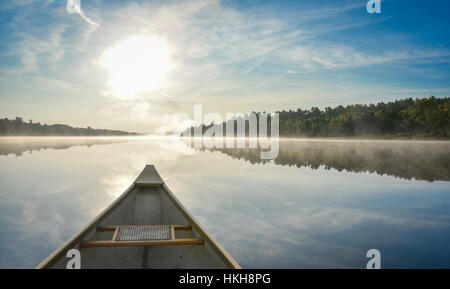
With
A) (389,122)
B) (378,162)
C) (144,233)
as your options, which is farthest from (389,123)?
(144,233)

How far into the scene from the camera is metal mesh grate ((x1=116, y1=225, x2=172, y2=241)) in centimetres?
425

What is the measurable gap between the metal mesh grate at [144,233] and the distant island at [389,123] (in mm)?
90999

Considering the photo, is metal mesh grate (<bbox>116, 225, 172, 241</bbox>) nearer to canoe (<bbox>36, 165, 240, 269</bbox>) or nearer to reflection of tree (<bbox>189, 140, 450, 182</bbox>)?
canoe (<bbox>36, 165, 240, 269</bbox>)

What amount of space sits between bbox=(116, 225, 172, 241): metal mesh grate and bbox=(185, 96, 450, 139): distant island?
299 ft

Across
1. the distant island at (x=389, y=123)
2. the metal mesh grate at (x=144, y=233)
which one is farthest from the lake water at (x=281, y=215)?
the distant island at (x=389, y=123)

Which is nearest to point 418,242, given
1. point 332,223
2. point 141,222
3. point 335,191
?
point 332,223

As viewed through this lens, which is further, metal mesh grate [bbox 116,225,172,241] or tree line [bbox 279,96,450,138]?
tree line [bbox 279,96,450,138]

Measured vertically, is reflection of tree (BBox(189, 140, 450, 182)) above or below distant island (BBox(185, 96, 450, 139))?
below

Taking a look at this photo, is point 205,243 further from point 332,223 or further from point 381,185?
point 381,185

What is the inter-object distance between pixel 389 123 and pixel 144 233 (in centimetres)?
9885

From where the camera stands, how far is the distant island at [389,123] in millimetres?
75294

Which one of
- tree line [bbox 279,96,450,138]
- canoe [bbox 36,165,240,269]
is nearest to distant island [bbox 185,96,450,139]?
tree line [bbox 279,96,450,138]

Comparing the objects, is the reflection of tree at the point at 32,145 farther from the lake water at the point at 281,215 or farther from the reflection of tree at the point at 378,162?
the reflection of tree at the point at 378,162
